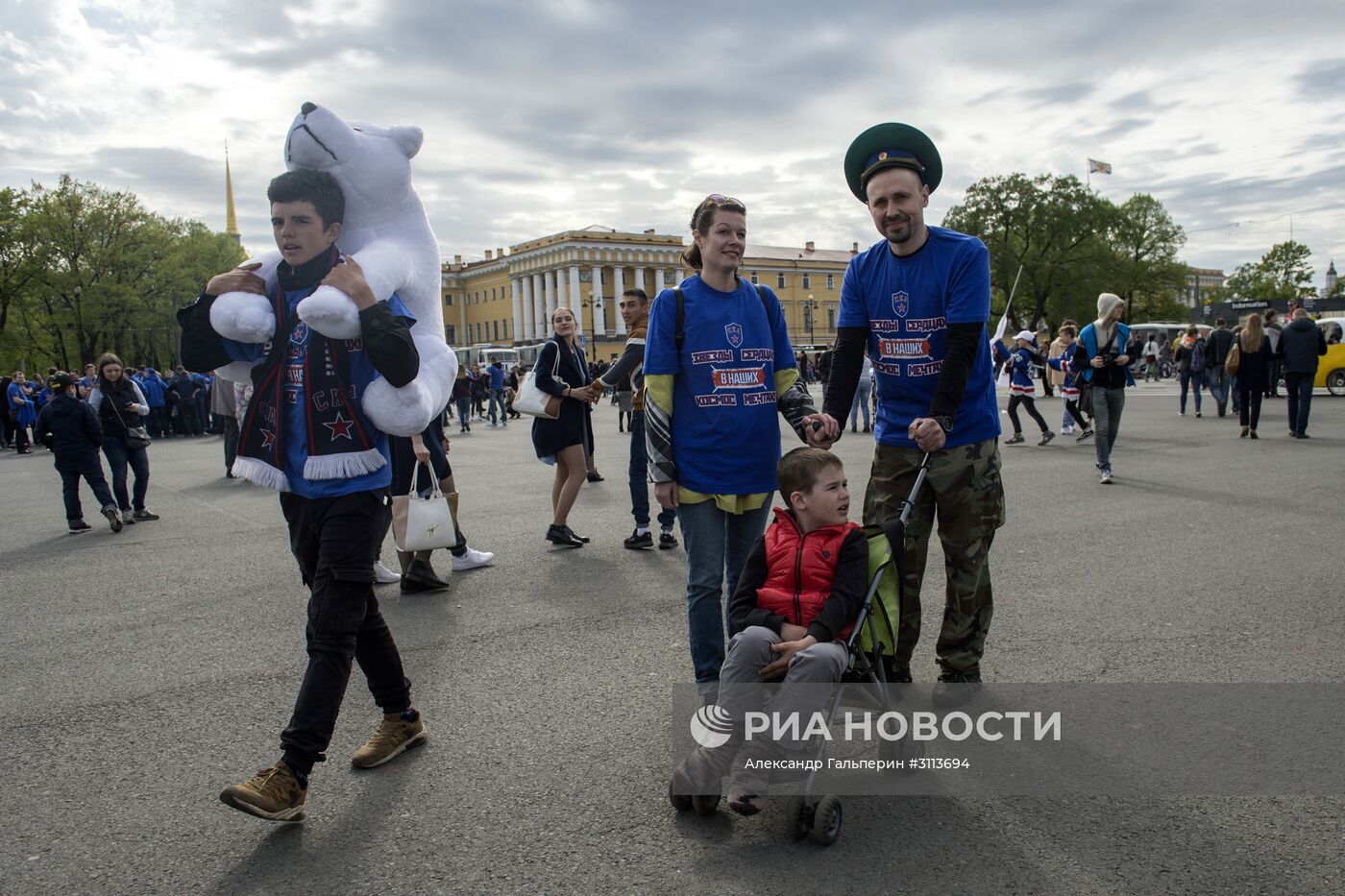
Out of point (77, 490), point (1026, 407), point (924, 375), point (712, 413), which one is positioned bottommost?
point (77, 490)

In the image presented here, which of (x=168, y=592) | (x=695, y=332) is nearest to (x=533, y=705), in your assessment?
(x=695, y=332)

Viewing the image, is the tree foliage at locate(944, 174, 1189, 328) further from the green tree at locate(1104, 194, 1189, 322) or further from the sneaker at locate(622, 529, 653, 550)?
the sneaker at locate(622, 529, 653, 550)

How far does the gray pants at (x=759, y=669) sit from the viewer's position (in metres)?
2.95

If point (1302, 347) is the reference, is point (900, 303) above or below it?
above

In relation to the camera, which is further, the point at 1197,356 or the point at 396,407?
the point at 1197,356

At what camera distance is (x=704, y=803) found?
3.06 m

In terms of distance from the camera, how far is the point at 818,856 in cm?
282

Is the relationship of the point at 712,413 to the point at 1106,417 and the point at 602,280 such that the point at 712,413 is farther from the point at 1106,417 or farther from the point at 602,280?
the point at 602,280

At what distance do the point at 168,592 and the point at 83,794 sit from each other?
3.69 meters

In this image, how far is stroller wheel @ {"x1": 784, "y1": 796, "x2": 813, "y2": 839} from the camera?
2.88 m

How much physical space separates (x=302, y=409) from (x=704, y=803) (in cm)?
185

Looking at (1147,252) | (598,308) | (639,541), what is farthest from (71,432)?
(598,308)

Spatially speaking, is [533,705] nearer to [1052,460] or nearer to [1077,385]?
[1052,460]

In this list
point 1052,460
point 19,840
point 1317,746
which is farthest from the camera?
point 1052,460
